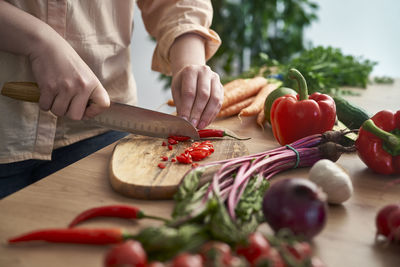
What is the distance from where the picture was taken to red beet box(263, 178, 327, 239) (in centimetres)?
75

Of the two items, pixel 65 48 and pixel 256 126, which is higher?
pixel 65 48

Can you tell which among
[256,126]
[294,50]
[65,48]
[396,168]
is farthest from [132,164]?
[294,50]

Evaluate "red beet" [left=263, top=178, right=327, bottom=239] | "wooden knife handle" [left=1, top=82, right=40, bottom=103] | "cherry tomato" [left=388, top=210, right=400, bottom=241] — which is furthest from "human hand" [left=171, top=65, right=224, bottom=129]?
"cherry tomato" [left=388, top=210, right=400, bottom=241]

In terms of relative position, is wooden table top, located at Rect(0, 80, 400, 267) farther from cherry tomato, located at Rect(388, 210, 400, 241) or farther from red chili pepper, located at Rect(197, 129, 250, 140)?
red chili pepper, located at Rect(197, 129, 250, 140)

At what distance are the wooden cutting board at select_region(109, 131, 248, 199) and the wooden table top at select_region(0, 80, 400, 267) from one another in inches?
1.2

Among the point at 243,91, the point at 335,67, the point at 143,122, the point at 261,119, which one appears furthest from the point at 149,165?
the point at 335,67

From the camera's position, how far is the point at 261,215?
0.88m

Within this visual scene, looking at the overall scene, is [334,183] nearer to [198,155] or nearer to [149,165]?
[198,155]

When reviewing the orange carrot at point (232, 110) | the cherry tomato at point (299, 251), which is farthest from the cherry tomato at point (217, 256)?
the orange carrot at point (232, 110)

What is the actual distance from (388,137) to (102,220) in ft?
2.73

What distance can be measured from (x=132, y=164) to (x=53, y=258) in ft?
1.39

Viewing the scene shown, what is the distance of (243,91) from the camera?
1.88m

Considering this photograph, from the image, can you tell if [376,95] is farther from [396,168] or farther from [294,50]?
[294,50]

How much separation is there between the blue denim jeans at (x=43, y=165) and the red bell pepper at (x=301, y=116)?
2.19 ft
